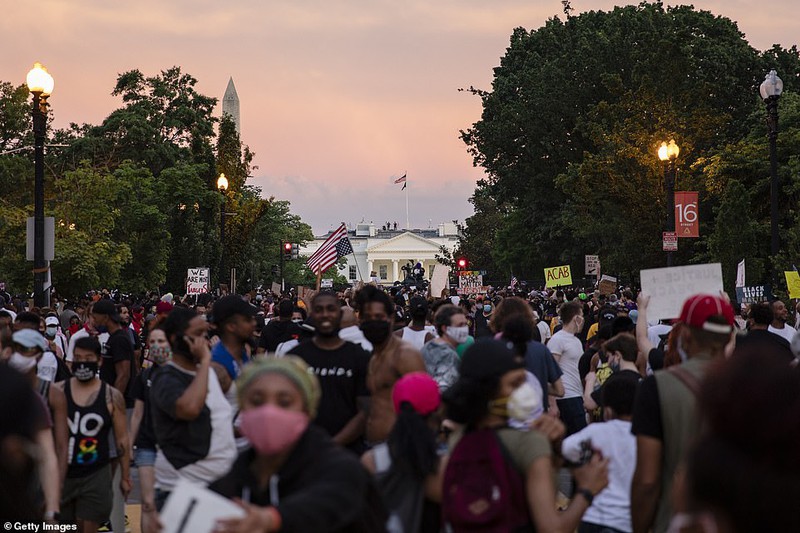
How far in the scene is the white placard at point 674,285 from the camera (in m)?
10.1

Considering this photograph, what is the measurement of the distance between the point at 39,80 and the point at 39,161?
127 centimetres

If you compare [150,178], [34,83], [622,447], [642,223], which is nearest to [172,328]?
[622,447]

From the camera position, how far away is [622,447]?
630 centimetres

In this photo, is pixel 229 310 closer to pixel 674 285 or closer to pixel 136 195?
pixel 674 285

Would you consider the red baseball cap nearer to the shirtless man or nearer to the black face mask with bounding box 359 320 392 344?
the shirtless man

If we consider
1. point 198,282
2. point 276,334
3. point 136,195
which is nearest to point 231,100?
point 136,195

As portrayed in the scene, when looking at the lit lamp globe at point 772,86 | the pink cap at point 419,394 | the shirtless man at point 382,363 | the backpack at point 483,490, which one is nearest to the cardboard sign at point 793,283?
the lit lamp globe at point 772,86

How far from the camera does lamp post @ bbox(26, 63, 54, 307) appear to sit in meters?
17.1

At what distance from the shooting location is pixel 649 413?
194 inches

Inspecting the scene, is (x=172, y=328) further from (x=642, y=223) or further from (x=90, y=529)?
(x=642, y=223)

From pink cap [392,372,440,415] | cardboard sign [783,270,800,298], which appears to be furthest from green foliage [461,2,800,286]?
pink cap [392,372,440,415]

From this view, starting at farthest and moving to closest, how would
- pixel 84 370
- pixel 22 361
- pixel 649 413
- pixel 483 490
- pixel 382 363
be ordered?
pixel 84 370 < pixel 22 361 < pixel 382 363 < pixel 649 413 < pixel 483 490

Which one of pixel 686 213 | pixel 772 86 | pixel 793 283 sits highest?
pixel 772 86

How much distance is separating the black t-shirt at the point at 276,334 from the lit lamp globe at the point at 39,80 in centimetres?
629
